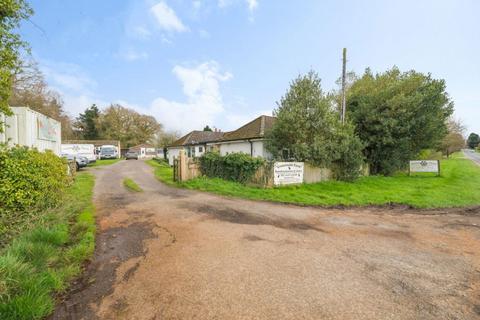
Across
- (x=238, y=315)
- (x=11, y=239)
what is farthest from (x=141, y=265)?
(x=11, y=239)

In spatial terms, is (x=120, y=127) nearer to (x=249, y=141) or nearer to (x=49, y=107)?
(x=49, y=107)

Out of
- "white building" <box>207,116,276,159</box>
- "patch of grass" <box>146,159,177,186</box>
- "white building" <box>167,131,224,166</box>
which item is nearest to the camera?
"patch of grass" <box>146,159,177,186</box>

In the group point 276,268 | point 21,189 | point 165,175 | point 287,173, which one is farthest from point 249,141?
point 276,268

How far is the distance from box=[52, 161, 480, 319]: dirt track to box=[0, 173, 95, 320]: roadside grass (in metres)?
0.22

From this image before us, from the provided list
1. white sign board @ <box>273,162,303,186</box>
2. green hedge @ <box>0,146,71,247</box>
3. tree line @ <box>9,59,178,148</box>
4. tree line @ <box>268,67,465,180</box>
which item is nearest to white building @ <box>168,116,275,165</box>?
tree line @ <box>268,67,465,180</box>

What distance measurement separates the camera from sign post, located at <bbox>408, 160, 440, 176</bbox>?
1655 centimetres

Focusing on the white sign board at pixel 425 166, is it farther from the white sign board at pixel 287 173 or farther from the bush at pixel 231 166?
the bush at pixel 231 166

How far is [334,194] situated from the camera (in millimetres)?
9758

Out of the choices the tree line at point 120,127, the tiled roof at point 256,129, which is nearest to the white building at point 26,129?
the tiled roof at point 256,129

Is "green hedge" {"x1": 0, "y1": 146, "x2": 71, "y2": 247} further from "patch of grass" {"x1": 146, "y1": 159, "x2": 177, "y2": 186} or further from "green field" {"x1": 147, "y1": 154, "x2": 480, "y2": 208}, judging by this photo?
"patch of grass" {"x1": 146, "y1": 159, "x2": 177, "y2": 186}

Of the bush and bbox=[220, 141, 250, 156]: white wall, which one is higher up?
bbox=[220, 141, 250, 156]: white wall

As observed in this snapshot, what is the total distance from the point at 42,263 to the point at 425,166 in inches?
845

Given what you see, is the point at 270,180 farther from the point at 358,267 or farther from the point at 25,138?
the point at 25,138

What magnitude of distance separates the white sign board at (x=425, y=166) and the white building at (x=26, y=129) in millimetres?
21893
